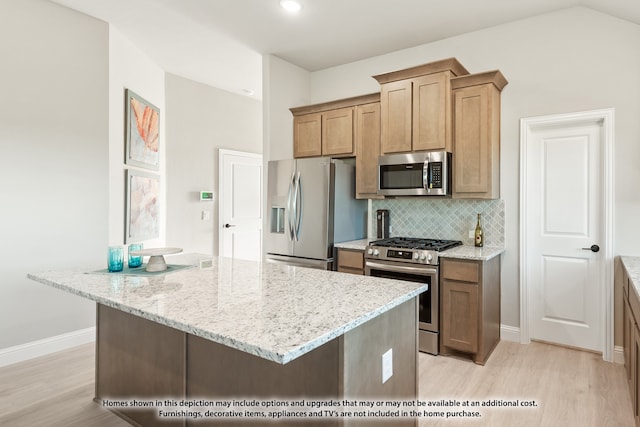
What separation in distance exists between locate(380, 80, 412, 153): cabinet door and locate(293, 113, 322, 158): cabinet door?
85cm

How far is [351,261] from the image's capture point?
3.68m

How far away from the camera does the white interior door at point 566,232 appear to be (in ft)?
10.5

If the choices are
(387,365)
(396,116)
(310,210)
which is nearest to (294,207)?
(310,210)

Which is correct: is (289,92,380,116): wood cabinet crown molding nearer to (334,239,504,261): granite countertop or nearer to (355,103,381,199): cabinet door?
(355,103,381,199): cabinet door

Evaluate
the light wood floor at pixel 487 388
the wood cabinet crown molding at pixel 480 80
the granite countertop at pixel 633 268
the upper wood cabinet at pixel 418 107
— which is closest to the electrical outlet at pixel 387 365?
the light wood floor at pixel 487 388

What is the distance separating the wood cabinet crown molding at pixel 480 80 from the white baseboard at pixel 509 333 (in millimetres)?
2213

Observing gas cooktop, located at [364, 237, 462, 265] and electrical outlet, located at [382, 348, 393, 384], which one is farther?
gas cooktop, located at [364, 237, 462, 265]

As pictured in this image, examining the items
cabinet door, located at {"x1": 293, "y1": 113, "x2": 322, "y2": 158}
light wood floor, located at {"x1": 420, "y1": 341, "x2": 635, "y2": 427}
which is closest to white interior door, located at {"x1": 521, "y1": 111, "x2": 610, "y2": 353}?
light wood floor, located at {"x1": 420, "y1": 341, "x2": 635, "y2": 427}

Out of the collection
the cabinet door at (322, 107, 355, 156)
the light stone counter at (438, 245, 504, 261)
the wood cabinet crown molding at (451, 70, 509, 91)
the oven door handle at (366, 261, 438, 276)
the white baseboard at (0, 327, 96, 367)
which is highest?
the wood cabinet crown molding at (451, 70, 509, 91)

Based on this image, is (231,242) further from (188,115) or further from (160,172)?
(188,115)

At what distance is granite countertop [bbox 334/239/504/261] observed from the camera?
3.04 meters

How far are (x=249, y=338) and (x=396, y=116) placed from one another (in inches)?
116

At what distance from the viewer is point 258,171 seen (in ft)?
20.4

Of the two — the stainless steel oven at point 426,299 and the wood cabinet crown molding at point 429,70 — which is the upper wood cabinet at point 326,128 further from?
the stainless steel oven at point 426,299
